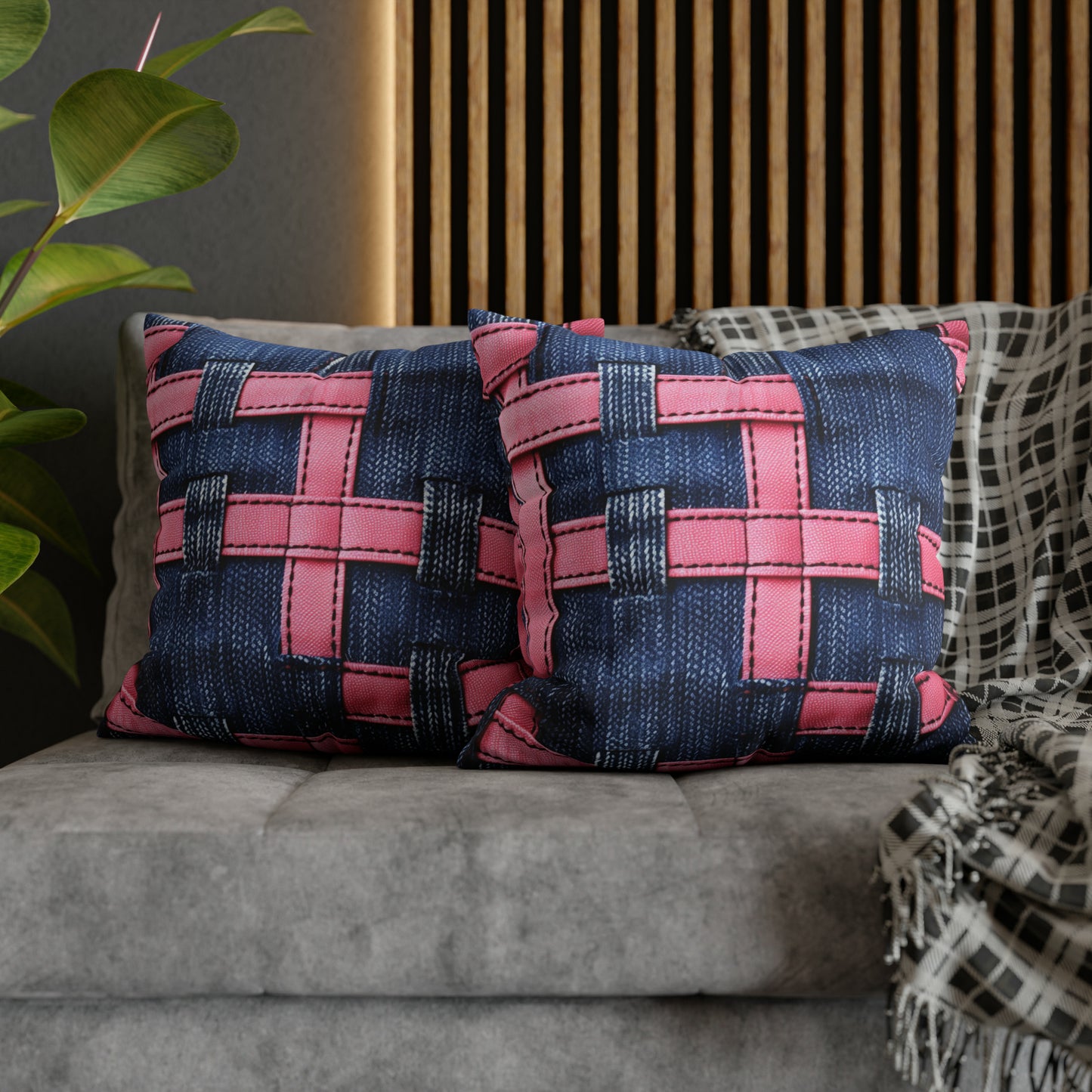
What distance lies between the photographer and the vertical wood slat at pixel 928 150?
1.79 metres

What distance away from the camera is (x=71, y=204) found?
105cm

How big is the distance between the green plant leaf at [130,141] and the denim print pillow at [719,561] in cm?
40

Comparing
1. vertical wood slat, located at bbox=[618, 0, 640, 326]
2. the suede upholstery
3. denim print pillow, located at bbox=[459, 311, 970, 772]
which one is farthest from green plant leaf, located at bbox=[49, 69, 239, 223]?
vertical wood slat, located at bbox=[618, 0, 640, 326]

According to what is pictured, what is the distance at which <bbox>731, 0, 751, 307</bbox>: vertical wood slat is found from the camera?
178 cm

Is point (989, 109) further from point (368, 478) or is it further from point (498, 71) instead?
point (368, 478)

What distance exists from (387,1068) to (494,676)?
377mm

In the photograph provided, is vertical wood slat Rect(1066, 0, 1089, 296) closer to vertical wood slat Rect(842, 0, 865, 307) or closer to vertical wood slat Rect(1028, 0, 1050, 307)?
vertical wood slat Rect(1028, 0, 1050, 307)

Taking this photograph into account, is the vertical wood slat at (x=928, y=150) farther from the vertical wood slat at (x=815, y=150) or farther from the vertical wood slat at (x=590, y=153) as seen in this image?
the vertical wood slat at (x=590, y=153)

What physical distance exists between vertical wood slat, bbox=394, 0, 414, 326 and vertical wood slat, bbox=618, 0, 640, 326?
0.37 metres

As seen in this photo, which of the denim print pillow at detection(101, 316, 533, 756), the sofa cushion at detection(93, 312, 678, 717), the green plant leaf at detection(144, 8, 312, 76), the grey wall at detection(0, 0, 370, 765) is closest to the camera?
the denim print pillow at detection(101, 316, 533, 756)

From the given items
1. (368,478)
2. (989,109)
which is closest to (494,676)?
(368,478)

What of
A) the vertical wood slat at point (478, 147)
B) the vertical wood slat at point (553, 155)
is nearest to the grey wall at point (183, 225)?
the vertical wood slat at point (478, 147)

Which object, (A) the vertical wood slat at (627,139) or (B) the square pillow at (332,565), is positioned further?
(A) the vertical wood slat at (627,139)

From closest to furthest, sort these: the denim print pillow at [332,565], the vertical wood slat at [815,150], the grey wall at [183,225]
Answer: the denim print pillow at [332,565], the grey wall at [183,225], the vertical wood slat at [815,150]
